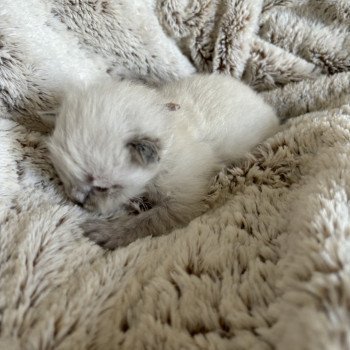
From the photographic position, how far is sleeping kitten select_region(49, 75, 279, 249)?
3.82 ft

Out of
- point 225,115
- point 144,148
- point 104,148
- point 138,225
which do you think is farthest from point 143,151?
point 225,115

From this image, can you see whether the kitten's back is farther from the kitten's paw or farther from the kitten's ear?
the kitten's paw

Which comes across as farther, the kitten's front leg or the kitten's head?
the kitten's head

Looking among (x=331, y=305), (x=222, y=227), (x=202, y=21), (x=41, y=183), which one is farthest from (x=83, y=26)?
(x=331, y=305)

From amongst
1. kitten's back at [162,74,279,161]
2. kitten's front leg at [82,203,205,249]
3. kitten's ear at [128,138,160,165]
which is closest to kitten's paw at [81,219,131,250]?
kitten's front leg at [82,203,205,249]

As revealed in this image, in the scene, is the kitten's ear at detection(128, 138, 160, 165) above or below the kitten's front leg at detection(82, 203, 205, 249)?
above

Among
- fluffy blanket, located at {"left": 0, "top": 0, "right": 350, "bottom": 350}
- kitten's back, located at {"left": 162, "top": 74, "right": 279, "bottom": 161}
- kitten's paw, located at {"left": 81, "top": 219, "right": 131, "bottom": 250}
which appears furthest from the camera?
kitten's back, located at {"left": 162, "top": 74, "right": 279, "bottom": 161}

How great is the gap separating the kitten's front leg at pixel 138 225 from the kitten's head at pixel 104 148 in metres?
0.08

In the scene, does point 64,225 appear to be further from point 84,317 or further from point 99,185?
point 84,317

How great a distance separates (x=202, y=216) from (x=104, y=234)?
0.85ft

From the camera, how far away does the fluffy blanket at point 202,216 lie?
67cm

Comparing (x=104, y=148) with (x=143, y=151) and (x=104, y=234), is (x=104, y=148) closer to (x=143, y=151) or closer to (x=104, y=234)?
(x=143, y=151)

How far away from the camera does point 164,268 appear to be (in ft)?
2.78

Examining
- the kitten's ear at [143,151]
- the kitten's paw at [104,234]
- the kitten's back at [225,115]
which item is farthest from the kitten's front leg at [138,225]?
the kitten's back at [225,115]
